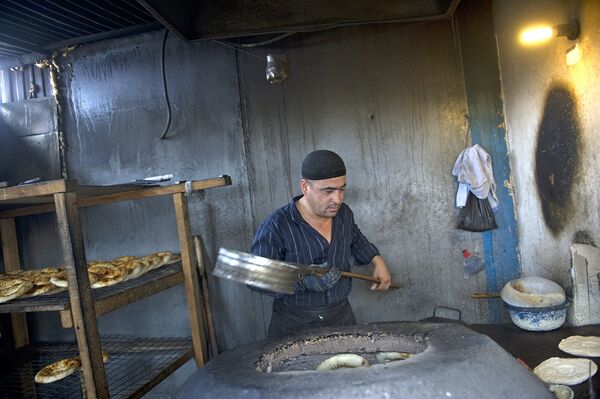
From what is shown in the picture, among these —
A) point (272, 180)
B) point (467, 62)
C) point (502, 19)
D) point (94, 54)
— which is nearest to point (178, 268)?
point (272, 180)

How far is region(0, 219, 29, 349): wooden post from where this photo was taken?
4.65 meters

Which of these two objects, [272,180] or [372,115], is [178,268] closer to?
[272,180]

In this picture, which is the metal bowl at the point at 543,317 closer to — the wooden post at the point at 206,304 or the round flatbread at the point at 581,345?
the round flatbread at the point at 581,345

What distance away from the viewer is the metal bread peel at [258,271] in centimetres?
234

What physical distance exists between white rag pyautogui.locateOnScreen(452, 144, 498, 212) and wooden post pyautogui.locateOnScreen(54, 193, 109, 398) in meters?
3.06

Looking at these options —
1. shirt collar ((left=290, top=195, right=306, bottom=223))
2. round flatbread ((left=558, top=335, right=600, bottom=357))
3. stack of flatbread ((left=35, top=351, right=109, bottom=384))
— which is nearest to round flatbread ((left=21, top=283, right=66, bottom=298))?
stack of flatbread ((left=35, top=351, right=109, bottom=384))

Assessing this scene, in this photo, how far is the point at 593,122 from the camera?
8.45 ft

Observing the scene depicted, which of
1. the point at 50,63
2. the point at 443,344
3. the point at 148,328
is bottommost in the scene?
the point at 148,328

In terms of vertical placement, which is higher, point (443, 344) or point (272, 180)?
point (272, 180)

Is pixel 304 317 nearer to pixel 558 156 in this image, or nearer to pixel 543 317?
pixel 543 317

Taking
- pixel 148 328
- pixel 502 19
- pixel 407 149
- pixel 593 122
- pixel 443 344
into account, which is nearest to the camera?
pixel 443 344

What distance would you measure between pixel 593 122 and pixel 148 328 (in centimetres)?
439

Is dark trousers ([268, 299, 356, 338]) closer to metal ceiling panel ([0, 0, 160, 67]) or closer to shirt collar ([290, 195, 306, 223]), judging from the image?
shirt collar ([290, 195, 306, 223])

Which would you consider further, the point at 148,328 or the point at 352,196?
the point at 148,328
